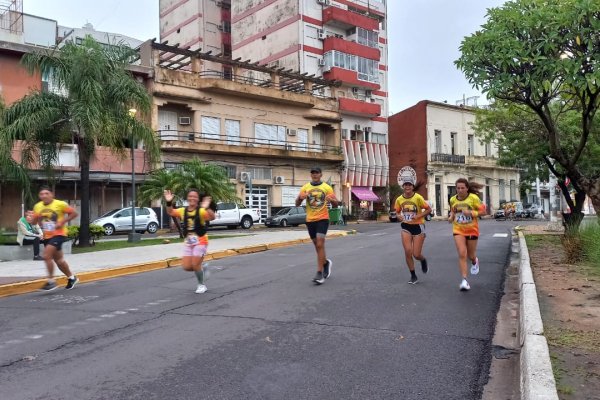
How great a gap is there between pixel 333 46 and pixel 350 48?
1.87 m

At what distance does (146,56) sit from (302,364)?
31.4 metres

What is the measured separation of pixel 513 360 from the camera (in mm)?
4699

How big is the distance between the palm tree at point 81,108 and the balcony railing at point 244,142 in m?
13.7

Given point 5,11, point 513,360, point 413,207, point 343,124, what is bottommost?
point 513,360

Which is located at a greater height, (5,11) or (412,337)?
(5,11)

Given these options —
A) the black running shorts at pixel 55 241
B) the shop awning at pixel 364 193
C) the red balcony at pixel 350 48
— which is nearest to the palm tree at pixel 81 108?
the black running shorts at pixel 55 241

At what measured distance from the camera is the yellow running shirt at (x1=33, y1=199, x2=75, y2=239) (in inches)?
340

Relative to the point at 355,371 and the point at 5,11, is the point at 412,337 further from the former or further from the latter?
the point at 5,11

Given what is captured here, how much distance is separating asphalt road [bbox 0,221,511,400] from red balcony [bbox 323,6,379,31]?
38.1 metres

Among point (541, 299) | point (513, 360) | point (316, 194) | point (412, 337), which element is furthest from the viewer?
point (316, 194)

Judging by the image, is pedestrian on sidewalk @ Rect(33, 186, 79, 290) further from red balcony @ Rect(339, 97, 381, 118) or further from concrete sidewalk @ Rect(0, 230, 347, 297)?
red balcony @ Rect(339, 97, 381, 118)

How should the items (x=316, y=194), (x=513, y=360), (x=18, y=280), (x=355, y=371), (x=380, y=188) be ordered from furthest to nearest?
(x=380, y=188), (x=18, y=280), (x=316, y=194), (x=513, y=360), (x=355, y=371)

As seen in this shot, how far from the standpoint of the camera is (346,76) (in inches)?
1732

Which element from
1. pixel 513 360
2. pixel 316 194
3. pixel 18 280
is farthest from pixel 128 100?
pixel 513 360
